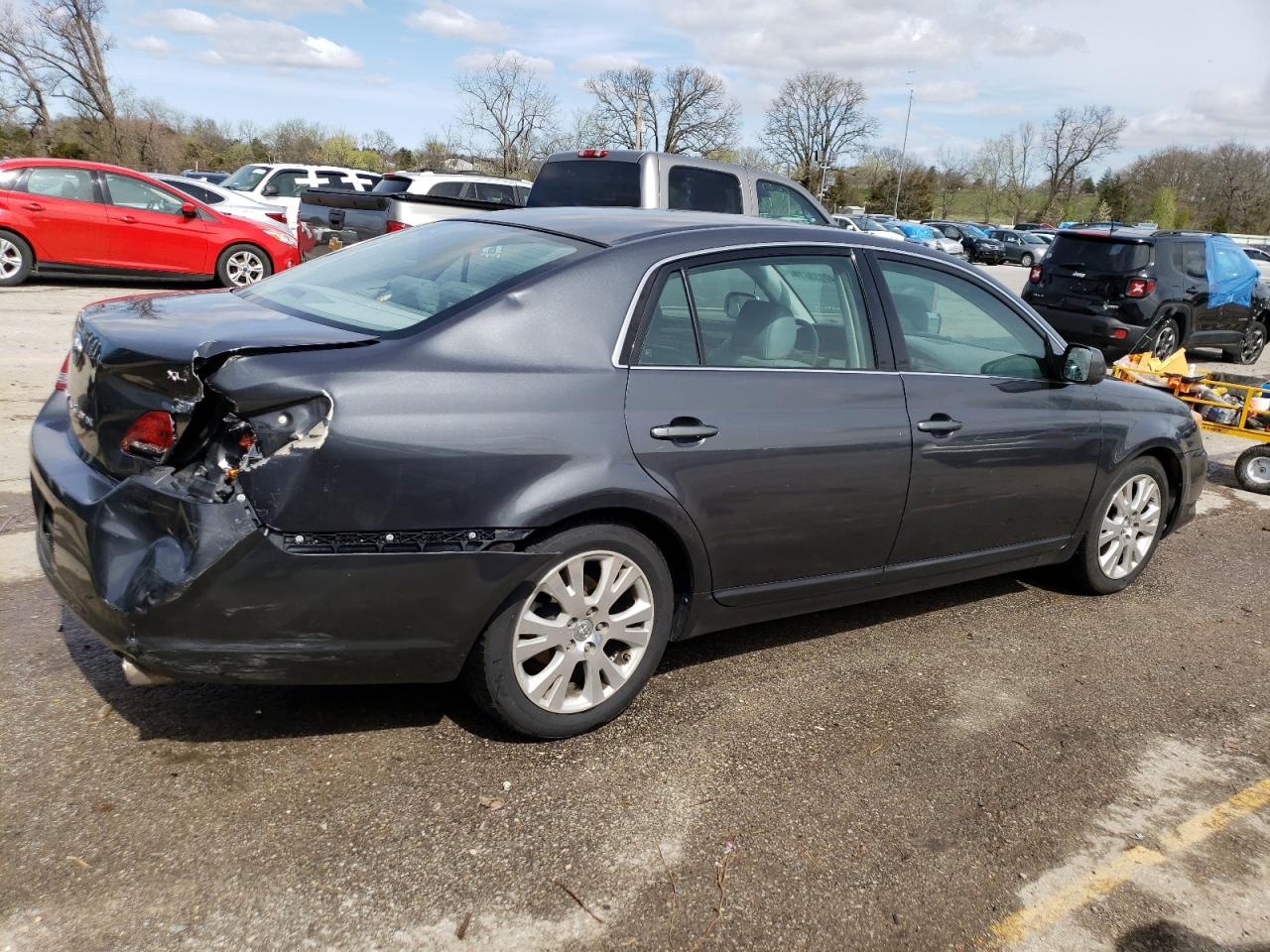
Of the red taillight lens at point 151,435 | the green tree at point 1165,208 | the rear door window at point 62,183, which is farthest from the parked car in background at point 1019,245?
the red taillight lens at point 151,435

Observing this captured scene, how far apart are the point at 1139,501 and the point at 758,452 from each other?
2602 millimetres

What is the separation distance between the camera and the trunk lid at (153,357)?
2.84 m

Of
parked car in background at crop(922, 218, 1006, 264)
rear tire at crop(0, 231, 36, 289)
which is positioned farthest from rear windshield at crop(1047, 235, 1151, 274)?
parked car in background at crop(922, 218, 1006, 264)

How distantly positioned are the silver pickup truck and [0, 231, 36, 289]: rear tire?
24.9 ft

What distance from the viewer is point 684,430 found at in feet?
11.1

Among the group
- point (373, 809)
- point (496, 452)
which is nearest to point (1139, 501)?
point (496, 452)

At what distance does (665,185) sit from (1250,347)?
1075cm

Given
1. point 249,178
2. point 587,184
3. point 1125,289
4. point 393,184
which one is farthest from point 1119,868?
point 249,178

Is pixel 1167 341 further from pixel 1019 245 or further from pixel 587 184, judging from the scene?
pixel 1019 245

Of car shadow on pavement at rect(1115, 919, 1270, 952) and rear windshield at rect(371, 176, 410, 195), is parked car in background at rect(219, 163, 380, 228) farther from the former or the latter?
car shadow on pavement at rect(1115, 919, 1270, 952)

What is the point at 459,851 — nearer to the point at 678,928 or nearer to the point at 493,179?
the point at 678,928

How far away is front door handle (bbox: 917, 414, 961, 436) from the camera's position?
402 centimetres

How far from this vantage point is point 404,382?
114 inches

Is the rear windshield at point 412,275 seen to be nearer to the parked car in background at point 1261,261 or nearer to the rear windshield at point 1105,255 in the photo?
the rear windshield at point 1105,255
